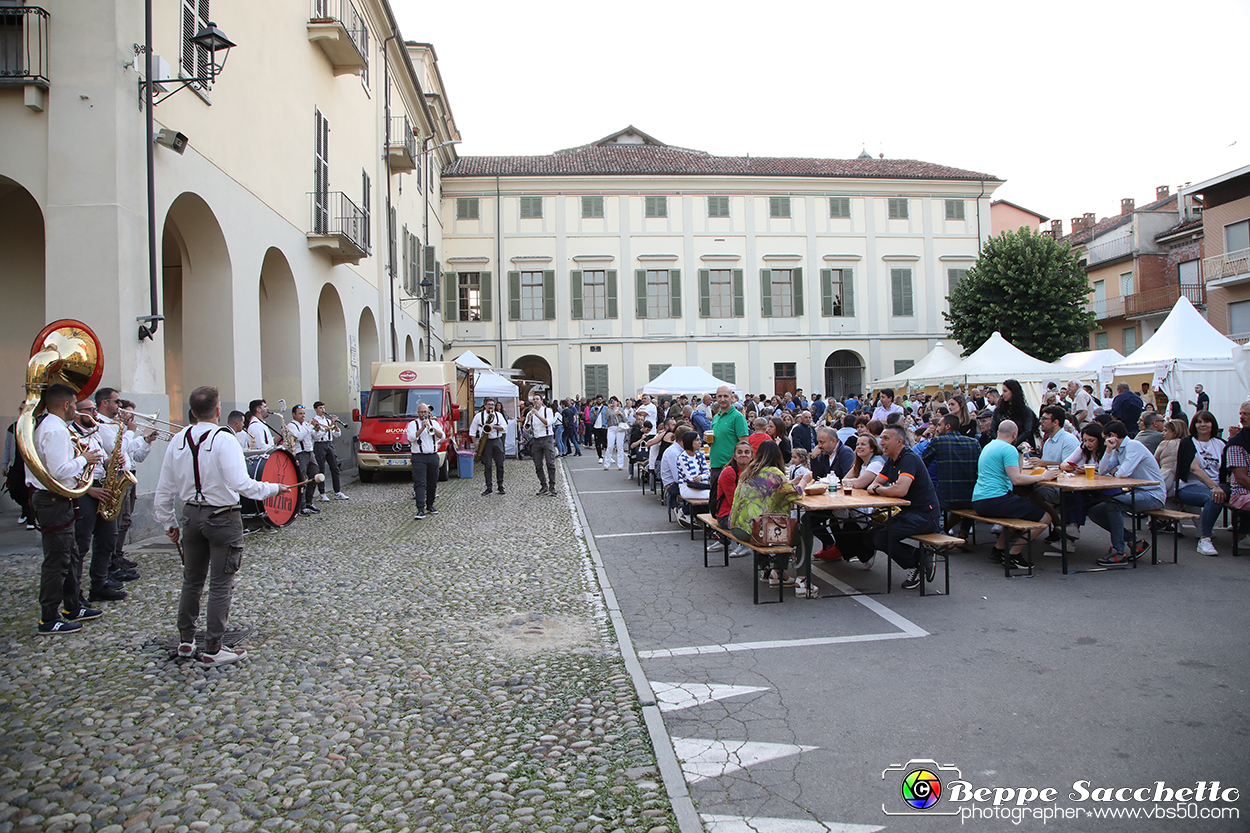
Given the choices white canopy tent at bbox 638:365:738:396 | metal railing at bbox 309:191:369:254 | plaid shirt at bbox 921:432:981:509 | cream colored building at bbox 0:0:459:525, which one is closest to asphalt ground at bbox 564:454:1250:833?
plaid shirt at bbox 921:432:981:509

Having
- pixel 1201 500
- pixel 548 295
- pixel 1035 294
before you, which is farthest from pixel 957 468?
pixel 548 295

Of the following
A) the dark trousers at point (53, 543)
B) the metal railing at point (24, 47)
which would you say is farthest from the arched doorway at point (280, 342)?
the dark trousers at point (53, 543)

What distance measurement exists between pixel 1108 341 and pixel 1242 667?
42346 millimetres

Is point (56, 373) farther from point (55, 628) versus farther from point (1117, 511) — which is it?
point (1117, 511)

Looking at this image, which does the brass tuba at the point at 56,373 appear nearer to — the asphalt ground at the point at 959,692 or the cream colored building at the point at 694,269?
the asphalt ground at the point at 959,692

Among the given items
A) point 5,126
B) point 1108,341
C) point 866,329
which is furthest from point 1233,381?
point 1108,341

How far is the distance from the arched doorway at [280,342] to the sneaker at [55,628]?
33.6 ft

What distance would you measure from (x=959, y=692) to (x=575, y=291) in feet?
104

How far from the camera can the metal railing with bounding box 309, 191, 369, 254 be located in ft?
53.0

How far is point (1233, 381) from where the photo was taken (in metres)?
16.8

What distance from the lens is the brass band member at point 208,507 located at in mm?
4781

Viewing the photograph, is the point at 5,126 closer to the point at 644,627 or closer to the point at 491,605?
the point at 491,605

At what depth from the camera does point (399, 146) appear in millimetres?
22734

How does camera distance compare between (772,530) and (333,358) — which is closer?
(772,530)
